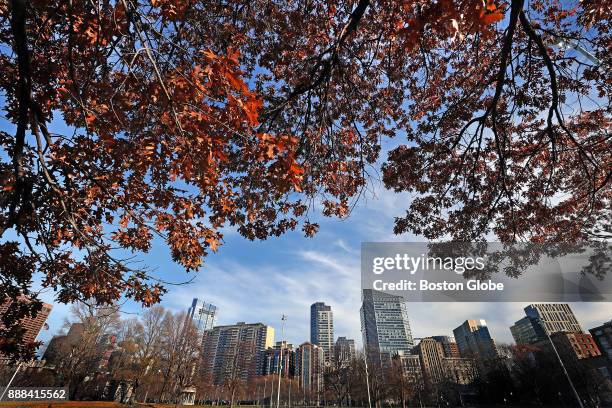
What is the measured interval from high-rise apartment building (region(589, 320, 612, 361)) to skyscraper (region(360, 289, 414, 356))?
74.0m

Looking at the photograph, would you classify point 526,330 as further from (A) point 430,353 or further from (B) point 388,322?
(B) point 388,322

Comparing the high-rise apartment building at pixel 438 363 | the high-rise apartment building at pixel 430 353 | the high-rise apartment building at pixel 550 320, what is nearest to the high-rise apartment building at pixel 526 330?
the high-rise apartment building at pixel 550 320

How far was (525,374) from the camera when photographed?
38.2 metres

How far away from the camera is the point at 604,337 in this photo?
52.1 meters

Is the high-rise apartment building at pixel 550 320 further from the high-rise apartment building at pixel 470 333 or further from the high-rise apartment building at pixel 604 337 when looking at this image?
the high-rise apartment building at pixel 604 337

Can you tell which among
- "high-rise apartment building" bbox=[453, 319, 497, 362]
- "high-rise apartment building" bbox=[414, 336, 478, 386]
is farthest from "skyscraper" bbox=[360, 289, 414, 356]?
"high-rise apartment building" bbox=[414, 336, 478, 386]

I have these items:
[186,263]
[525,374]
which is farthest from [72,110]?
[525,374]

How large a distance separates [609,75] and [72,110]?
9.94 m

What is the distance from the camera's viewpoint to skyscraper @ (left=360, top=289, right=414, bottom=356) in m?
123

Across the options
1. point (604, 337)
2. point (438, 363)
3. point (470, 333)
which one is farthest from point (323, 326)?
point (604, 337)

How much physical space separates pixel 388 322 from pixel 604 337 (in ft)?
275

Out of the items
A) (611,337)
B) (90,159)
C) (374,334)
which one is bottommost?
(90,159)

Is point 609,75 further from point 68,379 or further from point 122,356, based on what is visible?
point 122,356

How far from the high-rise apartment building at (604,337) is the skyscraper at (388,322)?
7401 cm
